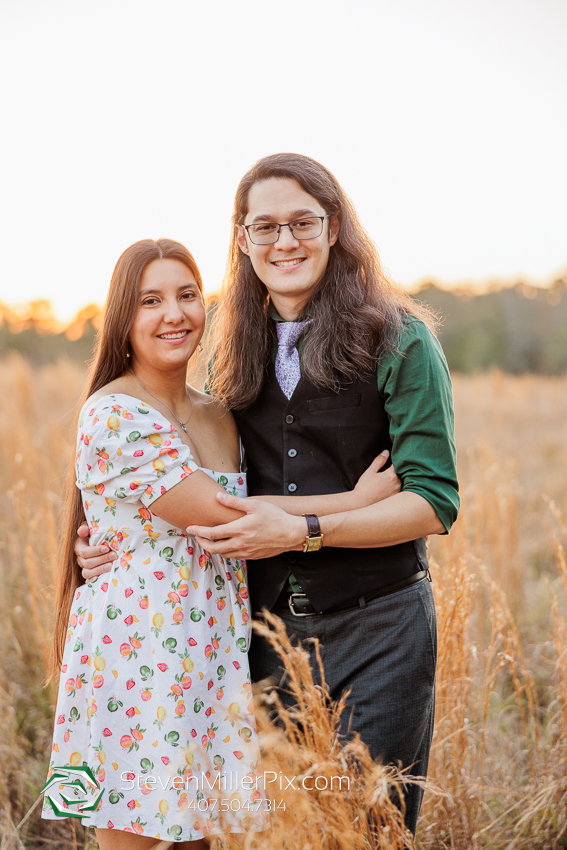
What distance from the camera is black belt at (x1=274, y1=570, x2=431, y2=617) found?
6.51ft

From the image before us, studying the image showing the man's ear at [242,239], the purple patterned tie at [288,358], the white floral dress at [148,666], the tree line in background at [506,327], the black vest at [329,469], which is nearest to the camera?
the white floral dress at [148,666]

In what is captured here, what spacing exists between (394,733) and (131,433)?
3.81 ft

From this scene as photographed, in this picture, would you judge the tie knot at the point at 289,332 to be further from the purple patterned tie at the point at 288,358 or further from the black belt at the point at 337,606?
the black belt at the point at 337,606

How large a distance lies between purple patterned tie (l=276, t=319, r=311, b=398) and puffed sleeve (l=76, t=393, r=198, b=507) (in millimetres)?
434

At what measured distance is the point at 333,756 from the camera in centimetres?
147

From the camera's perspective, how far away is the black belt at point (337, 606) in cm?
199

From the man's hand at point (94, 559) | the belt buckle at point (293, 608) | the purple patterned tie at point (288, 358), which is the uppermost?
the purple patterned tie at point (288, 358)

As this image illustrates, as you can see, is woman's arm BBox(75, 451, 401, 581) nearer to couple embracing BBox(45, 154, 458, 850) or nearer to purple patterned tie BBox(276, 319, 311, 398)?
couple embracing BBox(45, 154, 458, 850)

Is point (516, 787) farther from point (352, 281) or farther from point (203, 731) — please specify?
point (352, 281)

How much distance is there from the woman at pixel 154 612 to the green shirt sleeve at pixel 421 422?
100 mm

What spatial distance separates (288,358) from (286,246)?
354mm

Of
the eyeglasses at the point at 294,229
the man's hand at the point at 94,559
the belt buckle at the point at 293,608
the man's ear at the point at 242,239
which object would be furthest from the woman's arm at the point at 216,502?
the man's ear at the point at 242,239

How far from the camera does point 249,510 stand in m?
1.81
